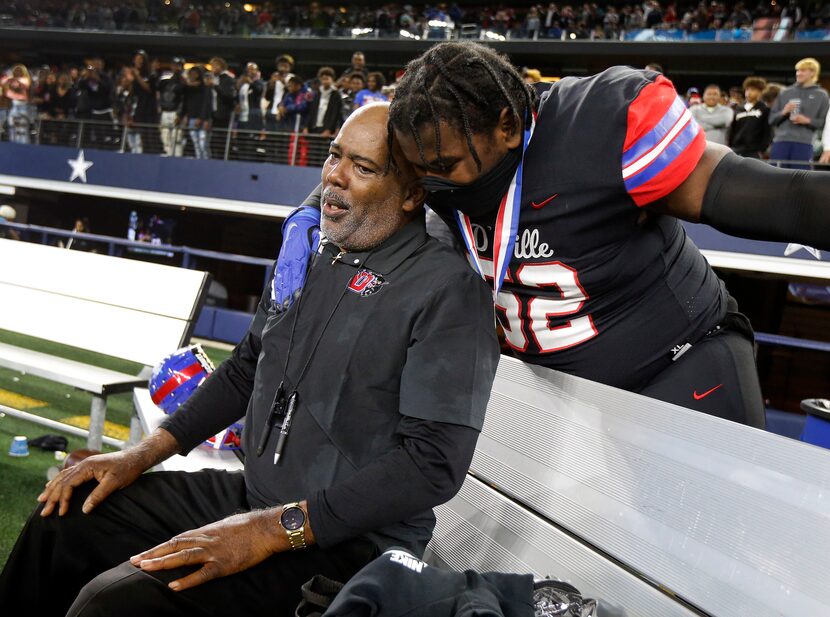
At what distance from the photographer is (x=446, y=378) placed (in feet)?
5.72

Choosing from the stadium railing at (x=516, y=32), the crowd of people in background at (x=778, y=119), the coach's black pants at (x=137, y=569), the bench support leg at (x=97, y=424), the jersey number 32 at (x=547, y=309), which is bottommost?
the bench support leg at (x=97, y=424)

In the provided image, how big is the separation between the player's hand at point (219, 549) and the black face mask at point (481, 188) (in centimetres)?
78

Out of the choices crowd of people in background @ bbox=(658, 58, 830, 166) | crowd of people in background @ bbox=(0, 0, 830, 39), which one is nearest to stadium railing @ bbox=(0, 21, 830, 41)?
crowd of people in background @ bbox=(0, 0, 830, 39)

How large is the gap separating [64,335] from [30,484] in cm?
135

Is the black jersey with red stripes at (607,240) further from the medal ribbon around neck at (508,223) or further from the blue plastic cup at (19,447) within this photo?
the blue plastic cup at (19,447)

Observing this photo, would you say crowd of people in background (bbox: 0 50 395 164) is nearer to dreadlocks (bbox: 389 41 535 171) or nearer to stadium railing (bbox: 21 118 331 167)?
stadium railing (bbox: 21 118 331 167)

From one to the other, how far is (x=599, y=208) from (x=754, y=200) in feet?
1.08

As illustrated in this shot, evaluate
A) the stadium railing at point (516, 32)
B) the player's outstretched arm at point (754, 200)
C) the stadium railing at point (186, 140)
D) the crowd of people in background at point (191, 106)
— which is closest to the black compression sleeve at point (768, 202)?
the player's outstretched arm at point (754, 200)

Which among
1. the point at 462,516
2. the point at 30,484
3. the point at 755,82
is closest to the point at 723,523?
the point at 462,516

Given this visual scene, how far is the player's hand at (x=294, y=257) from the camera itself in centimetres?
212

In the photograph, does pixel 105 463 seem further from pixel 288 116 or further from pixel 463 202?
pixel 288 116

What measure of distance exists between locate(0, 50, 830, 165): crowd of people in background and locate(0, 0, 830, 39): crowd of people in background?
538 centimetres

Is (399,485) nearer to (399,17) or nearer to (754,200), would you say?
(754,200)

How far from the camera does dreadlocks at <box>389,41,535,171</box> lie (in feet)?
5.73
